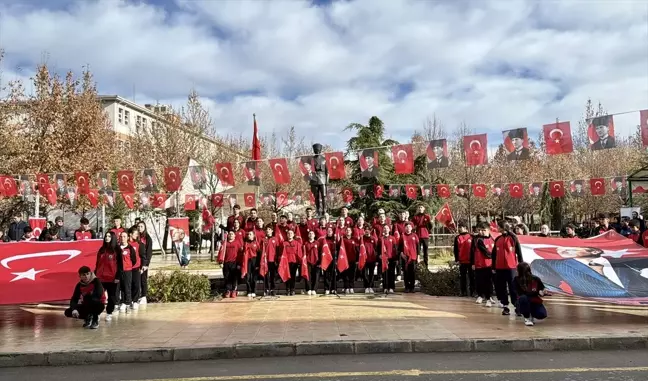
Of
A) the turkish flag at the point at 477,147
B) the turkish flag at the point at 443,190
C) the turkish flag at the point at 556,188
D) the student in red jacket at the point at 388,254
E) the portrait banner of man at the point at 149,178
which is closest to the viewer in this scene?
the student in red jacket at the point at 388,254

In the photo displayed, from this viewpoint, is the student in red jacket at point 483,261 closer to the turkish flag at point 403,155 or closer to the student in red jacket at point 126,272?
the turkish flag at point 403,155

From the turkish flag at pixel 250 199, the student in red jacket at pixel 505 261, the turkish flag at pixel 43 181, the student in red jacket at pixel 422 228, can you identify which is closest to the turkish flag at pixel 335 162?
the student in red jacket at pixel 422 228

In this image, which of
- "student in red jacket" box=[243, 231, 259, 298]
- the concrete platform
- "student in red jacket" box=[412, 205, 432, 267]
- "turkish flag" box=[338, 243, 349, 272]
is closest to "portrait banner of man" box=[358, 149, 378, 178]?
"student in red jacket" box=[412, 205, 432, 267]

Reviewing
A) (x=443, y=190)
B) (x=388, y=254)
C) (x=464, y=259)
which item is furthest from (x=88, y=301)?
(x=443, y=190)

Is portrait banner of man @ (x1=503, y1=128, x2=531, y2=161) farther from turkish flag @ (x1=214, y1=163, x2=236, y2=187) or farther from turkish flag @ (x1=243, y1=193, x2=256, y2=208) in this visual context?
turkish flag @ (x1=243, y1=193, x2=256, y2=208)

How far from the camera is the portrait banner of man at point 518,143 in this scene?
49.3 ft

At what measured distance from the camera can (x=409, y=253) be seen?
44.3 feet

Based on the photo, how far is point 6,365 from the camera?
7504 millimetres

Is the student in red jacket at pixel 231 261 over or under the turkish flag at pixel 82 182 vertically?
under

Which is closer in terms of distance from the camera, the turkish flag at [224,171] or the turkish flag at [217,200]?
the turkish flag at [224,171]

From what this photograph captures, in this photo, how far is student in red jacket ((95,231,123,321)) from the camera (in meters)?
10.7

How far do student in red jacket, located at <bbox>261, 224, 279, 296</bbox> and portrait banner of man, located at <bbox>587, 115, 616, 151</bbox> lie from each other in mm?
8515

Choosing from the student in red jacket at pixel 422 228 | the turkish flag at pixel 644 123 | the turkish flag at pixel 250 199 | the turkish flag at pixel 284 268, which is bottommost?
the turkish flag at pixel 284 268

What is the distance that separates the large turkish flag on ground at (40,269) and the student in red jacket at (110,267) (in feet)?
2.14
